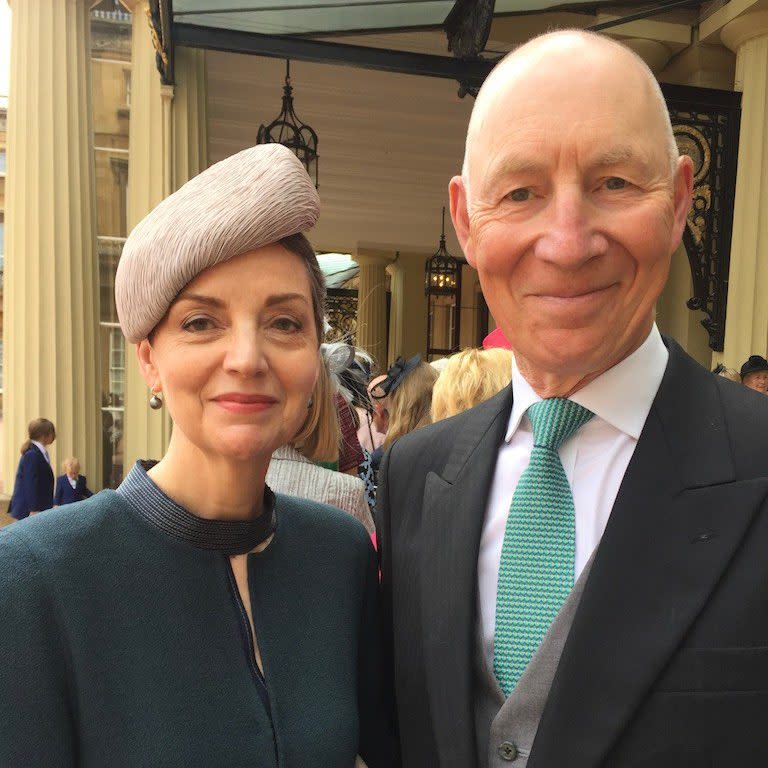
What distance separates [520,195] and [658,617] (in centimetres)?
59

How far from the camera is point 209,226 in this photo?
113 centimetres

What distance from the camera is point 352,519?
150cm

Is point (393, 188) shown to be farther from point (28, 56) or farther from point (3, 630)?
point (3, 630)

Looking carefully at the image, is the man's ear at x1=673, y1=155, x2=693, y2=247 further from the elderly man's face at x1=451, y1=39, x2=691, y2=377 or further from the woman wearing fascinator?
the woman wearing fascinator

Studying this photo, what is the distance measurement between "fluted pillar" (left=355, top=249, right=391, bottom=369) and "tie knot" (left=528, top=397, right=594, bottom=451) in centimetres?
Result: 1551

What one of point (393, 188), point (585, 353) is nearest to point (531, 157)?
point (585, 353)

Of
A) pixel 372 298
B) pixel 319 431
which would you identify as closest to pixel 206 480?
pixel 319 431

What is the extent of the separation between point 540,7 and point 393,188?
3859 mm

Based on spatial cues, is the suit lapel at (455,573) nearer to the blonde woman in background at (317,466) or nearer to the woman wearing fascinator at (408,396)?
the blonde woman in background at (317,466)

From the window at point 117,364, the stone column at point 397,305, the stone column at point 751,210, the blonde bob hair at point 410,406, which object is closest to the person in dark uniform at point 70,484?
the window at point 117,364

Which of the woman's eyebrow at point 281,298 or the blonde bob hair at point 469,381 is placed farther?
the blonde bob hair at point 469,381

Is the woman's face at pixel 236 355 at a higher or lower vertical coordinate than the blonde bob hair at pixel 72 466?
higher

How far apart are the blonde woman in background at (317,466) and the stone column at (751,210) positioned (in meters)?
4.54

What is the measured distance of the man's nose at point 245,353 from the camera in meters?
1.14
